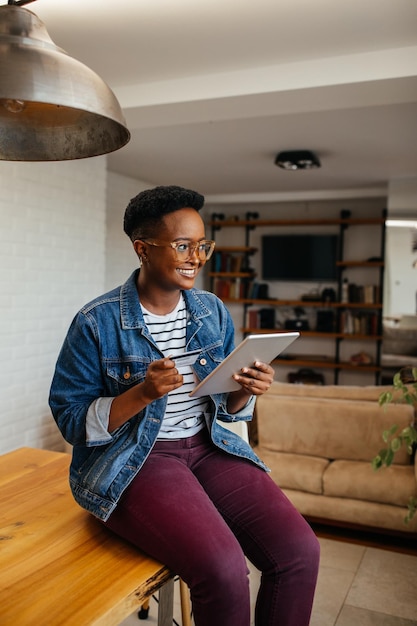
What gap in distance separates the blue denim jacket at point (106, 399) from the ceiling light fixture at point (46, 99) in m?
0.41

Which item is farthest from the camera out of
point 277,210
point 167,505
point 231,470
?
point 277,210

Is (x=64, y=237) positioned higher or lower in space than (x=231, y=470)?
higher

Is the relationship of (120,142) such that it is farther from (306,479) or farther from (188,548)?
(306,479)

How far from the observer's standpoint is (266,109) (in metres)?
3.39

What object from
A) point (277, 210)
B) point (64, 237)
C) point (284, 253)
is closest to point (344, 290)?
point (284, 253)

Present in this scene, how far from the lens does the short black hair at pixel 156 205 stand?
58.9 inches

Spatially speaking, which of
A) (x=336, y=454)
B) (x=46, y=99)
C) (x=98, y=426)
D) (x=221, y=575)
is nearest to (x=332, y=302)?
(x=336, y=454)

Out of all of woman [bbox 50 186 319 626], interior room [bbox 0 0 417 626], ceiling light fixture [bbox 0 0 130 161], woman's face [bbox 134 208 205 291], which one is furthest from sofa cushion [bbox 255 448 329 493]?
ceiling light fixture [bbox 0 0 130 161]

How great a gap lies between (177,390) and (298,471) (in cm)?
197

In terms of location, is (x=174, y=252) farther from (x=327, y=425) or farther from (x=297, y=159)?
(x=297, y=159)

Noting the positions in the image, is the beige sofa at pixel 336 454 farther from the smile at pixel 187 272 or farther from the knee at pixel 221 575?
the knee at pixel 221 575

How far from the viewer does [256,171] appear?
6.14 meters

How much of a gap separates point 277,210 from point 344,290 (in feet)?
5.14

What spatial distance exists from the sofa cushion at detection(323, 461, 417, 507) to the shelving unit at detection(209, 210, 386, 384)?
4375 mm
